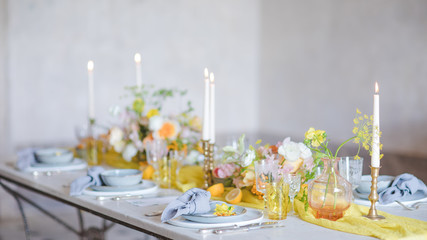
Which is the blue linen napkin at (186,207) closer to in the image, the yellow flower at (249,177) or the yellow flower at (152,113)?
the yellow flower at (249,177)

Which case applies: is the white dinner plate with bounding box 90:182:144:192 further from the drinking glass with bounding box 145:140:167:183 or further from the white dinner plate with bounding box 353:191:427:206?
the white dinner plate with bounding box 353:191:427:206

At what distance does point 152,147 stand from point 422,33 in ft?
17.3

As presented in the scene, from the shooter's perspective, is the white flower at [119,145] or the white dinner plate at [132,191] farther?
the white flower at [119,145]

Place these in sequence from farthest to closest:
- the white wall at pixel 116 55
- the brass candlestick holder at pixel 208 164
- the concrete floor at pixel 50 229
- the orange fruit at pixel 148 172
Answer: the white wall at pixel 116 55, the concrete floor at pixel 50 229, the orange fruit at pixel 148 172, the brass candlestick holder at pixel 208 164

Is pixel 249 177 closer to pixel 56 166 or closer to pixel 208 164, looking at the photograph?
pixel 208 164

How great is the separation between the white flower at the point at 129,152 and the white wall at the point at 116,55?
4285mm

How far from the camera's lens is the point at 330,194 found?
5.07 ft

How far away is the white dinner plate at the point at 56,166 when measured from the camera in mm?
2621

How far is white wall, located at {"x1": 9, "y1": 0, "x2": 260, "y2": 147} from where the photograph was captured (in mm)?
6586

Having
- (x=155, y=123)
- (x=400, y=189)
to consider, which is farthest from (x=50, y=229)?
(x=400, y=189)

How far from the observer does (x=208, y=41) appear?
838 cm

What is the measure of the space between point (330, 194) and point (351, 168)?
0.25 meters

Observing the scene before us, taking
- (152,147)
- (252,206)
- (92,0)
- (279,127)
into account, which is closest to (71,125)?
(92,0)

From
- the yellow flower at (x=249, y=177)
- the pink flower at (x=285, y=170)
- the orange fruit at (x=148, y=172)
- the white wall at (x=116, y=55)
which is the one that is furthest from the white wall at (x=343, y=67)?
the pink flower at (x=285, y=170)
